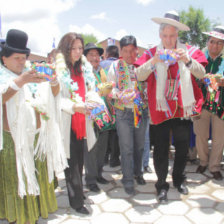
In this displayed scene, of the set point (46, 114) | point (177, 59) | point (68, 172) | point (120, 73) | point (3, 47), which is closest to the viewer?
point (3, 47)

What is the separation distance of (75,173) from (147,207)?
0.92m

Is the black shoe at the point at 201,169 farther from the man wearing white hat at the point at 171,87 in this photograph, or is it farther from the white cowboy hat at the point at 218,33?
the white cowboy hat at the point at 218,33

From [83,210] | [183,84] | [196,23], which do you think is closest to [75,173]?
[83,210]

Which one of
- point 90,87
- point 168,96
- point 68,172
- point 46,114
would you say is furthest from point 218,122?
point 46,114

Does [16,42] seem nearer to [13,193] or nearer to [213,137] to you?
[13,193]

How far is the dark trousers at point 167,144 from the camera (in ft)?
9.22

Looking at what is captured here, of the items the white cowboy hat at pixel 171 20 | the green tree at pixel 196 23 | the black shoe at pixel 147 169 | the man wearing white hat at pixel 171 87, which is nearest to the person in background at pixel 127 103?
the man wearing white hat at pixel 171 87

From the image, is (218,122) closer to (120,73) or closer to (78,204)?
(120,73)

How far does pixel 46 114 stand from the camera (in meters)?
2.21

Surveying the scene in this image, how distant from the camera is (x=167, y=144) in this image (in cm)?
288

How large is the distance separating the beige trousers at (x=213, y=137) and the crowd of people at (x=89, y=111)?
14 mm

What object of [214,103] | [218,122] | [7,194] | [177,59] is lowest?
[7,194]

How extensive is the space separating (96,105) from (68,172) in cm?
82

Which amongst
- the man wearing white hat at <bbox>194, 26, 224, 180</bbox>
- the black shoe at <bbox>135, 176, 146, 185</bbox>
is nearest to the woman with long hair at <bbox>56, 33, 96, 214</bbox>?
the black shoe at <bbox>135, 176, 146, 185</bbox>
